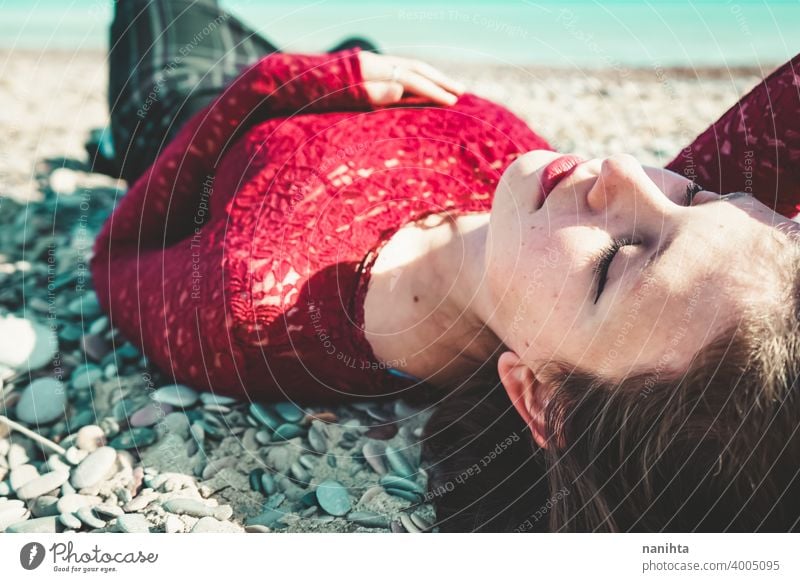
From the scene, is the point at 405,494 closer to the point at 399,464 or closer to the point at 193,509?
the point at 399,464

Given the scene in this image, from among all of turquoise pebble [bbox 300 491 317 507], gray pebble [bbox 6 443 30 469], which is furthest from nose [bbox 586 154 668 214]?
gray pebble [bbox 6 443 30 469]

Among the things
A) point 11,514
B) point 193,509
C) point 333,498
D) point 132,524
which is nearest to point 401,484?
point 333,498

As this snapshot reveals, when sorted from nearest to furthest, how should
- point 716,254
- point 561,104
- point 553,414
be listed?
point 716,254, point 553,414, point 561,104

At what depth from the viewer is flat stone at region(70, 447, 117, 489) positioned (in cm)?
130

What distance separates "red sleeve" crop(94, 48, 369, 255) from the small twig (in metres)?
0.52

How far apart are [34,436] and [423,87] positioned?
3.62 feet

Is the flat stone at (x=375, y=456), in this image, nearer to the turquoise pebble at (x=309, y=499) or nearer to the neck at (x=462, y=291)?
the turquoise pebble at (x=309, y=499)

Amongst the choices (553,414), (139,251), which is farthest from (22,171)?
(553,414)

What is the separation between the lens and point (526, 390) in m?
1.20

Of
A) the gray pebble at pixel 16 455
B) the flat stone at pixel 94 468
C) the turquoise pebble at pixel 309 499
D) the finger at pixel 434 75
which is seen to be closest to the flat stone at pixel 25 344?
the gray pebble at pixel 16 455

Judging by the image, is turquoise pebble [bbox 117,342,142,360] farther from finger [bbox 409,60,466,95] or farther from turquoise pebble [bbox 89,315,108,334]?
finger [bbox 409,60,466,95]

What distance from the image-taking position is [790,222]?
1.08 m
